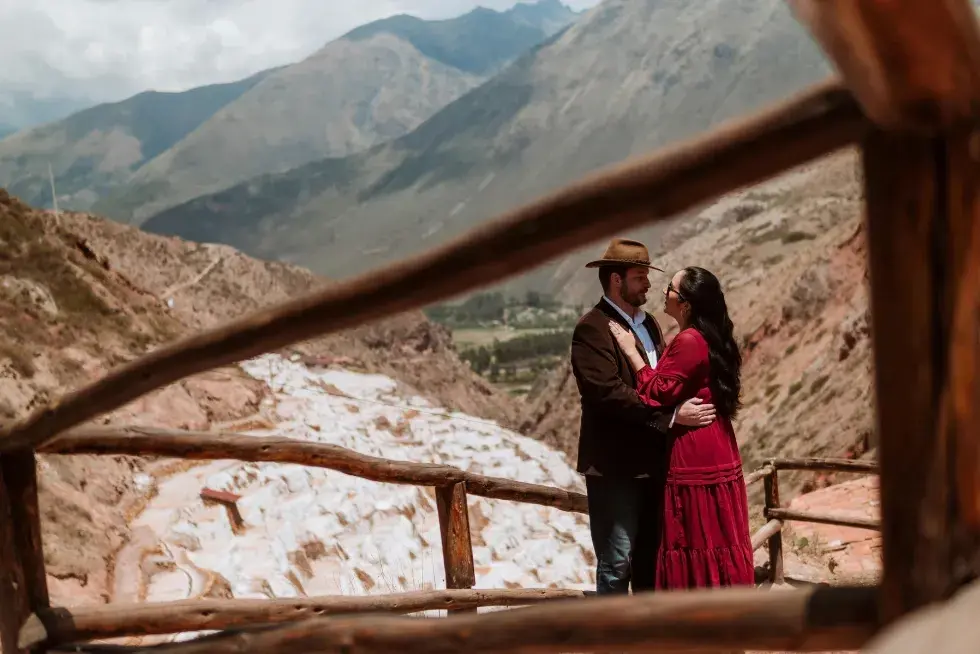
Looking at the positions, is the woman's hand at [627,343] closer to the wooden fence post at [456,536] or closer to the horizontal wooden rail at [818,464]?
the wooden fence post at [456,536]

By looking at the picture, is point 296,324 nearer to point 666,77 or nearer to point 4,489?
point 4,489

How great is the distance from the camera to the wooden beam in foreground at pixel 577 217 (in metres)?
0.92

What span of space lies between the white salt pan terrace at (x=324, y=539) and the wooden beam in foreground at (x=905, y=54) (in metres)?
3.63

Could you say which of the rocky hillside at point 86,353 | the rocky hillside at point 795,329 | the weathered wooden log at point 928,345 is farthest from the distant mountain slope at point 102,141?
the weathered wooden log at point 928,345

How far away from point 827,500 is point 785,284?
34.2ft

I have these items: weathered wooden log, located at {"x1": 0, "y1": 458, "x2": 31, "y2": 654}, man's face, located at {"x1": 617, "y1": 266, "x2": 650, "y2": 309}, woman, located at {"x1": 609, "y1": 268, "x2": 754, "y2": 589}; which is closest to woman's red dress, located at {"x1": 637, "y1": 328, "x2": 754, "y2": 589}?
woman, located at {"x1": 609, "y1": 268, "x2": 754, "y2": 589}

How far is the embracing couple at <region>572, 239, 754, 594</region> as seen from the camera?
2.66 metres

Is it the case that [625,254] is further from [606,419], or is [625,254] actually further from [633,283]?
[606,419]

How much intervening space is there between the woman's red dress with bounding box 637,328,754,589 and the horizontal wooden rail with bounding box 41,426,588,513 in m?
0.85

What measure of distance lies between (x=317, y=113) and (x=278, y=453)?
554 feet

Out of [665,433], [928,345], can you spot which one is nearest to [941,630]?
[928,345]

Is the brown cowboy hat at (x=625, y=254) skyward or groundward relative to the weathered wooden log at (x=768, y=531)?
skyward

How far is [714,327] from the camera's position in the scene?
267 centimetres

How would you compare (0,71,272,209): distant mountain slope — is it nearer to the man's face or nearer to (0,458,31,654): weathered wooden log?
the man's face
